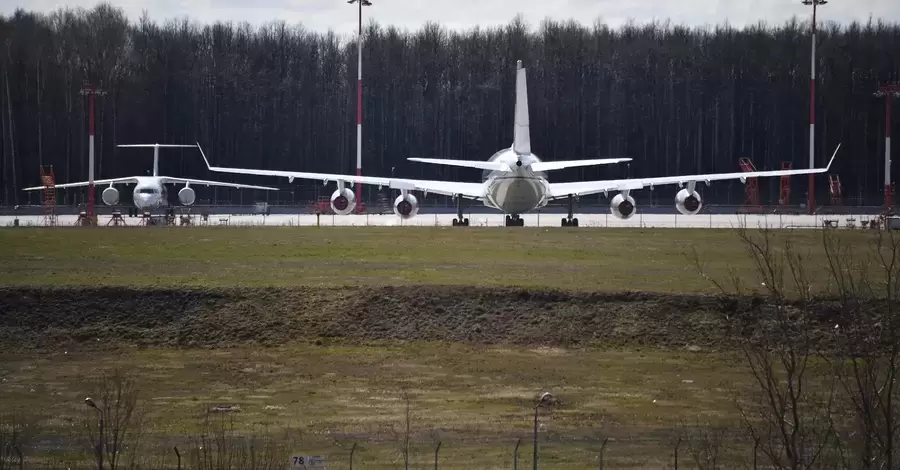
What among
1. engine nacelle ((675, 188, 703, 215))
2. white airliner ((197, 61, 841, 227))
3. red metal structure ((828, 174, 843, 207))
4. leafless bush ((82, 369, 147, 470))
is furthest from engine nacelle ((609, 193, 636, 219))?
leafless bush ((82, 369, 147, 470))

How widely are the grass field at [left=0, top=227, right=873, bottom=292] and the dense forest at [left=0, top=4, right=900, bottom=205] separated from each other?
6461 cm

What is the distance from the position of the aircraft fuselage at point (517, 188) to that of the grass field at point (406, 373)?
1308cm

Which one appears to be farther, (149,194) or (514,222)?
(149,194)

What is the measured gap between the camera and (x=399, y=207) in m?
77.2

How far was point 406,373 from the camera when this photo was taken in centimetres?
3106

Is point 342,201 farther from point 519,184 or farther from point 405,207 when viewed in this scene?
point 519,184

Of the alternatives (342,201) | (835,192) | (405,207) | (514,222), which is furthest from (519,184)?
(835,192)

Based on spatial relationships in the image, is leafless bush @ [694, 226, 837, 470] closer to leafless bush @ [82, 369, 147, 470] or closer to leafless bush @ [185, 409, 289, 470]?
leafless bush @ [185, 409, 289, 470]

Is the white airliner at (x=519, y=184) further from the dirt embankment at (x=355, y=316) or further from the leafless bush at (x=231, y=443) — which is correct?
the leafless bush at (x=231, y=443)

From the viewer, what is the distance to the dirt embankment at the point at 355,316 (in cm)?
3612

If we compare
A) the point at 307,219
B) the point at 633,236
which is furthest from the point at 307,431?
the point at 307,219

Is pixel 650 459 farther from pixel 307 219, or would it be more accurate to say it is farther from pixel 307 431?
pixel 307 219

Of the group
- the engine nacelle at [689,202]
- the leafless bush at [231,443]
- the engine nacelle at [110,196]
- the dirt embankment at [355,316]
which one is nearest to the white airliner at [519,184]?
the engine nacelle at [689,202]

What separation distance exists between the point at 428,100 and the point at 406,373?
124 m
